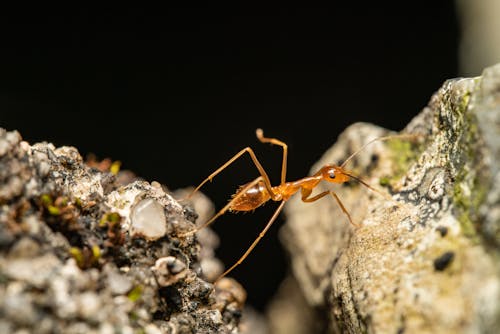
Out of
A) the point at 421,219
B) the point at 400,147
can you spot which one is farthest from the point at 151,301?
the point at 400,147

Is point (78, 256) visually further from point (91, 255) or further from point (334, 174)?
point (334, 174)

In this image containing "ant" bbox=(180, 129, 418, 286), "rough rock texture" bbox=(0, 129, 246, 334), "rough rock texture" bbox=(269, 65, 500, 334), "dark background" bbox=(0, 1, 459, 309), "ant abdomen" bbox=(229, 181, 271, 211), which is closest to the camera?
"rough rock texture" bbox=(0, 129, 246, 334)

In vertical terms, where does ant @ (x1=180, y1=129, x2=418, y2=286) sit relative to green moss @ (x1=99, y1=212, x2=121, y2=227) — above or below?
below

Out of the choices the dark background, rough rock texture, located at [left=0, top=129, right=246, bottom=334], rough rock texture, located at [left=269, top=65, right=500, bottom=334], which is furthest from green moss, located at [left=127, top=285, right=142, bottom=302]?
the dark background

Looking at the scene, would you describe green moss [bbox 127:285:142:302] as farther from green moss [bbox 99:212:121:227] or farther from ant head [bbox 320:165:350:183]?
ant head [bbox 320:165:350:183]

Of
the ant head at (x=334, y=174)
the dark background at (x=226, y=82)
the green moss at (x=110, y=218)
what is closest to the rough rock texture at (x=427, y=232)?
the ant head at (x=334, y=174)

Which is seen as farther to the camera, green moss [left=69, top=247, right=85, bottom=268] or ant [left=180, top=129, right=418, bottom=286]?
ant [left=180, top=129, right=418, bottom=286]

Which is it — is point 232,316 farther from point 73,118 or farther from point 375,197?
point 73,118

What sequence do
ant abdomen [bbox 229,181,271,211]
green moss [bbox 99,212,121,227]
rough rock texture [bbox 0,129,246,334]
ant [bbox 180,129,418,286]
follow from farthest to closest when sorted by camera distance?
ant abdomen [bbox 229,181,271,211]
ant [bbox 180,129,418,286]
green moss [bbox 99,212,121,227]
rough rock texture [bbox 0,129,246,334]
